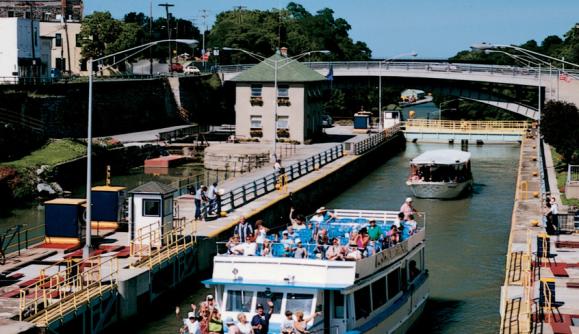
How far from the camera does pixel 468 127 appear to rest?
110 meters

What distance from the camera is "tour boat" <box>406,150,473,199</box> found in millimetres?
62094

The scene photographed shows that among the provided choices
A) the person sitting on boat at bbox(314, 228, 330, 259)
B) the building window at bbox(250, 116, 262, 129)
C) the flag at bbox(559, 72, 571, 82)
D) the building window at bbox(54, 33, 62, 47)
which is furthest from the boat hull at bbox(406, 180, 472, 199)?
the building window at bbox(54, 33, 62, 47)

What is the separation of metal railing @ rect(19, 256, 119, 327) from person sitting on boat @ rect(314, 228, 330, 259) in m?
6.51

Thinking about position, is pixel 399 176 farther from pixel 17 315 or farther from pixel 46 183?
pixel 17 315

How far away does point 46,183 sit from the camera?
63.4m

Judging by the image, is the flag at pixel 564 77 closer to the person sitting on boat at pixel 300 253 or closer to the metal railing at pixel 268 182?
the metal railing at pixel 268 182

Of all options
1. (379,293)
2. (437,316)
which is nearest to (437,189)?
(437,316)

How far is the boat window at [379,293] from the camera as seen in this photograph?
1111 inches

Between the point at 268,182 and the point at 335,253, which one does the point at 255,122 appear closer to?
the point at 268,182

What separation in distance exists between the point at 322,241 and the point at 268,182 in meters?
28.6

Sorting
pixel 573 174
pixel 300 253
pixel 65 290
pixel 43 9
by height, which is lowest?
pixel 65 290

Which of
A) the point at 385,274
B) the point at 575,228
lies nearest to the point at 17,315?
the point at 385,274

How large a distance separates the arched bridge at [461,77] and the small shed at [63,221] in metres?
64.7

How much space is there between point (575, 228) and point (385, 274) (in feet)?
51.2
